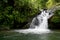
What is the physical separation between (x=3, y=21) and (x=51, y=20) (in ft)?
18.1

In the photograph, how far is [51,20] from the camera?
77.6 feet

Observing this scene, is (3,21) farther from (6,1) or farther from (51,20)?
(51,20)

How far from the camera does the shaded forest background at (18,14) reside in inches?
927

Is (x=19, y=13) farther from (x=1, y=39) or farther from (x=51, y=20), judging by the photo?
(x=1, y=39)

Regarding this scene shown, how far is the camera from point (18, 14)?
24609mm

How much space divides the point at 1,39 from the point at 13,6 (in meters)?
9.95

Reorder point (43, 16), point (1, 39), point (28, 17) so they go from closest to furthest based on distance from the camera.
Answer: point (1, 39)
point (28, 17)
point (43, 16)

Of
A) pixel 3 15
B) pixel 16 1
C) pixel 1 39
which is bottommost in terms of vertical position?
pixel 1 39

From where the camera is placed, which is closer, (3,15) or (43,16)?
(3,15)

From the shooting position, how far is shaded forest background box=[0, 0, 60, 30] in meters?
23.5

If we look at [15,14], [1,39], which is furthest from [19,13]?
[1,39]

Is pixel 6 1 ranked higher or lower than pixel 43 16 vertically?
higher

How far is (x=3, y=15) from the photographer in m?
23.7

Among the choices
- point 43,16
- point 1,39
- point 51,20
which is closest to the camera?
point 1,39
